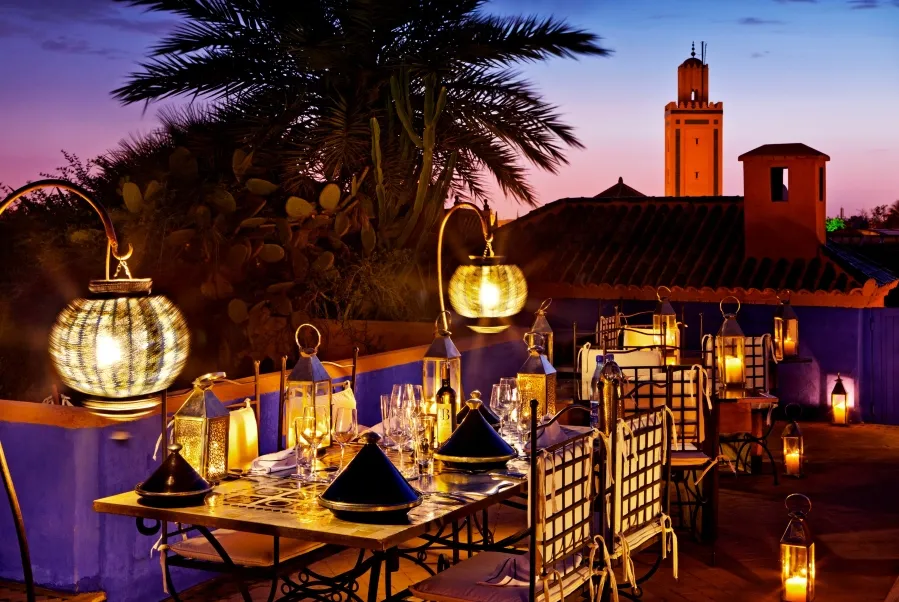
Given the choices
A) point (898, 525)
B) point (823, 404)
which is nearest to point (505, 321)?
point (898, 525)

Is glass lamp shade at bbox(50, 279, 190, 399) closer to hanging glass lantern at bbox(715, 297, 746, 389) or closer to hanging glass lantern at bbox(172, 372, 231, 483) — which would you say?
hanging glass lantern at bbox(172, 372, 231, 483)

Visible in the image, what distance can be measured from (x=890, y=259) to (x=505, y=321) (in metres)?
13.9

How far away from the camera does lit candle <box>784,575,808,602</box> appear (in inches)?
222

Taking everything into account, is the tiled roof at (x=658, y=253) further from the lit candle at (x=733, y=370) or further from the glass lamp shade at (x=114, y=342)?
the glass lamp shade at (x=114, y=342)

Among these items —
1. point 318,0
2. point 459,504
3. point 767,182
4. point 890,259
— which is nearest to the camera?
point 459,504

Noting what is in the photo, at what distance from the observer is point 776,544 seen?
6965mm

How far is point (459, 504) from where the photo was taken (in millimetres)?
4211

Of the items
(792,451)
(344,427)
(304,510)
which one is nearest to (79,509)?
(344,427)

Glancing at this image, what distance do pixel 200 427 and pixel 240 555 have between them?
598 millimetres

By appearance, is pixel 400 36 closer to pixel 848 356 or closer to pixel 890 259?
pixel 848 356

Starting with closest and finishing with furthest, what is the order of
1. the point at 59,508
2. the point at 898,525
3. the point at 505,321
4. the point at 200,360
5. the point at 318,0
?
the point at 59,508 < the point at 505,321 < the point at 898,525 < the point at 200,360 < the point at 318,0

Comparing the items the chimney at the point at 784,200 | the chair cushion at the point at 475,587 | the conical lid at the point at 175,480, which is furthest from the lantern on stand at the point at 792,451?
the conical lid at the point at 175,480

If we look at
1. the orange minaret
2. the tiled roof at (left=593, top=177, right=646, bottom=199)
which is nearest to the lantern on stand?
the tiled roof at (left=593, top=177, right=646, bottom=199)

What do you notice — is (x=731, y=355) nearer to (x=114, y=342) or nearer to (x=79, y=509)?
(x=79, y=509)
